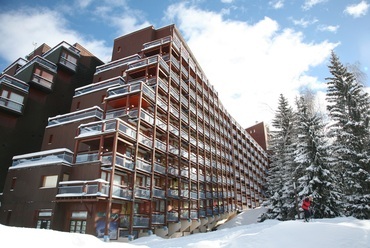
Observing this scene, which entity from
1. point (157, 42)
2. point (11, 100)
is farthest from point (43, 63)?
point (157, 42)

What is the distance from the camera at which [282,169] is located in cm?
3562

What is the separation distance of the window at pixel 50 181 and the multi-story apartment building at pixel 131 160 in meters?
0.09

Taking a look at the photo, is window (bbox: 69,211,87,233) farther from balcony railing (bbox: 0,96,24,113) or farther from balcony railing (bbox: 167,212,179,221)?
balcony railing (bbox: 0,96,24,113)

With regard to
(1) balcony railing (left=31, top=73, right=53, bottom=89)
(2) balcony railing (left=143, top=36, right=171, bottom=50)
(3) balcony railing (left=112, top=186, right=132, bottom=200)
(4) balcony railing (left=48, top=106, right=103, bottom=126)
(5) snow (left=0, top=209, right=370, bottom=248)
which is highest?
(2) balcony railing (left=143, top=36, right=171, bottom=50)

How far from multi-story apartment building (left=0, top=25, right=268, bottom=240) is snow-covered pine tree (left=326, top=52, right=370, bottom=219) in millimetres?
17591

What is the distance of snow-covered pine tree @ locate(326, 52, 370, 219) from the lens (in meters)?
22.1

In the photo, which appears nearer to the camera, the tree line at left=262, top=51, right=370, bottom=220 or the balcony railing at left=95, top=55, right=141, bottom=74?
the tree line at left=262, top=51, right=370, bottom=220

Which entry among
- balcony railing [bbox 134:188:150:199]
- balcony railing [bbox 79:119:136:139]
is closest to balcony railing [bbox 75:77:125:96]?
balcony railing [bbox 79:119:136:139]

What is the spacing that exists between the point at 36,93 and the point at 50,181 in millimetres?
16675

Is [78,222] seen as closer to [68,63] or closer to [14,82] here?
[14,82]

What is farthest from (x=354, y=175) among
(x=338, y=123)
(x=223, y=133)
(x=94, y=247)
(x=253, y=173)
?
(x=253, y=173)

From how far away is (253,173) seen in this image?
70312 mm

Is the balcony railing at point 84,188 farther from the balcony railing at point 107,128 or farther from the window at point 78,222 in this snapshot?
the balcony railing at point 107,128

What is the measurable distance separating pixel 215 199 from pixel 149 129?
2018cm
